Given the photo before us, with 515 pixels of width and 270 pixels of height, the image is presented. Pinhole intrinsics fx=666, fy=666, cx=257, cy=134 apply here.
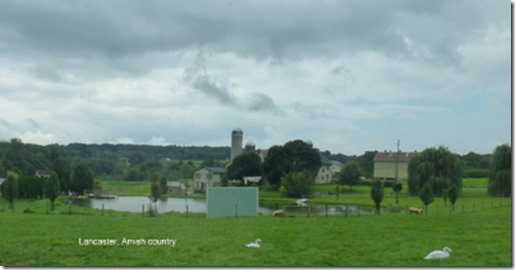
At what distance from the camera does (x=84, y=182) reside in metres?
9.96

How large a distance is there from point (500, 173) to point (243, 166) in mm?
3796

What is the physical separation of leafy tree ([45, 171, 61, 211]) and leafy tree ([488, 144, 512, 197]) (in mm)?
6354

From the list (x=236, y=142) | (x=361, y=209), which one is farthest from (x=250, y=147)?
(x=361, y=209)

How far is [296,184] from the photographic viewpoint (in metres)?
10.7

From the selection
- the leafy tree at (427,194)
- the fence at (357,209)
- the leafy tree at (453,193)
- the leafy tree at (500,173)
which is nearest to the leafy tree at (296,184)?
the fence at (357,209)

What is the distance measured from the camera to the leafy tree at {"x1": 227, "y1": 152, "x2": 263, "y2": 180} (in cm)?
966

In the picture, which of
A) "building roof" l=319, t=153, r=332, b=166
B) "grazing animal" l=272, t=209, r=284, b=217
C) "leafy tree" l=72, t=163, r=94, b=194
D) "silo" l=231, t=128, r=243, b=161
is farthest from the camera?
"grazing animal" l=272, t=209, r=284, b=217

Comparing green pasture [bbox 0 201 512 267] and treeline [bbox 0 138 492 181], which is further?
treeline [bbox 0 138 492 181]

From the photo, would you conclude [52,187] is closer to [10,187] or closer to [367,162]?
[10,187]

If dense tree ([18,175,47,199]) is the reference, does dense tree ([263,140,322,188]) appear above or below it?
above

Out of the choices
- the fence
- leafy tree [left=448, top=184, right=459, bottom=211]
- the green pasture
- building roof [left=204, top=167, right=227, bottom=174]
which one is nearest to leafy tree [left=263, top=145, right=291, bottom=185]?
building roof [left=204, top=167, right=227, bottom=174]

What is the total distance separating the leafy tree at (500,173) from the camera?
29.4 feet

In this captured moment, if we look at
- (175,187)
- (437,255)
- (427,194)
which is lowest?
(437,255)

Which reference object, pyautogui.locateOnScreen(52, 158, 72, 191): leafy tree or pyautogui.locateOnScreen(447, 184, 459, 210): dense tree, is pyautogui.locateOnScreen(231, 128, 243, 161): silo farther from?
pyautogui.locateOnScreen(447, 184, 459, 210): dense tree
